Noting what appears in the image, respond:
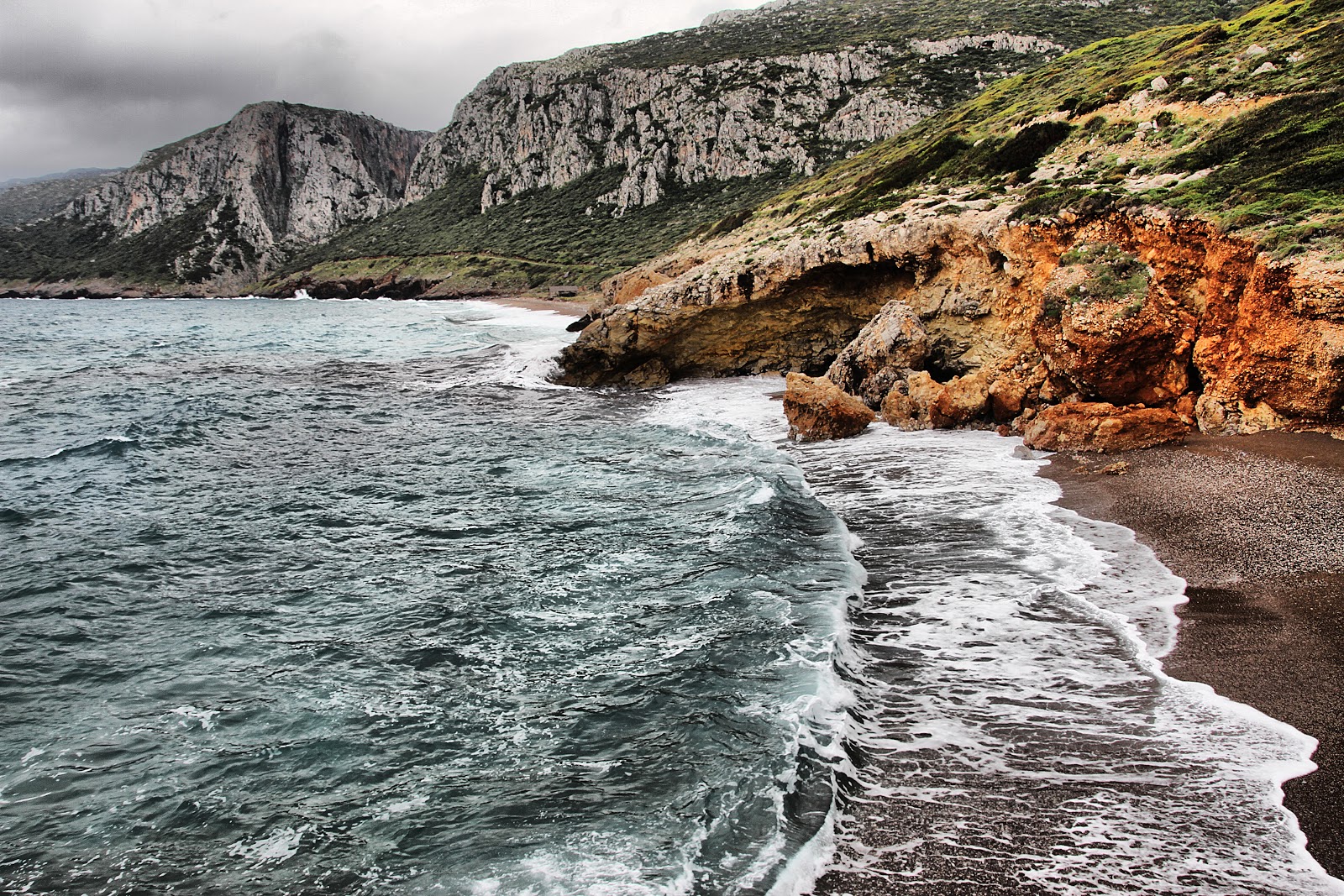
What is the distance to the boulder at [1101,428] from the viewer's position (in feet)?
47.9

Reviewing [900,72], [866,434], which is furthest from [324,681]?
[900,72]

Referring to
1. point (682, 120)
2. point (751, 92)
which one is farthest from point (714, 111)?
point (751, 92)

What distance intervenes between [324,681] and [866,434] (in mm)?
14332

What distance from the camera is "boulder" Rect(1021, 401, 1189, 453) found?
575 inches

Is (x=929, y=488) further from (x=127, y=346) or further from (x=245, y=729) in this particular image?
(x=127, y=346)

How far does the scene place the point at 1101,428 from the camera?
49.4 ft

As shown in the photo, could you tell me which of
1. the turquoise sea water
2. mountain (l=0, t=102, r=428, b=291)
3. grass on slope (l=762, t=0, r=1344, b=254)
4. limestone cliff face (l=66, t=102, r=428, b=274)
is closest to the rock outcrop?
limestone cliff face (l=66, t=102, r=428, b=274)

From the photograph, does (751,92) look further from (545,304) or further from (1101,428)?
(1101,428)

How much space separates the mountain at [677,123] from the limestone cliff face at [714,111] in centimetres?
26

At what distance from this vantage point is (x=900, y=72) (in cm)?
9544

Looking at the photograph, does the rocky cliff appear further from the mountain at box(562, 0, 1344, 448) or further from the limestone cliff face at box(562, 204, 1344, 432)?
the limestone cliff face at box(562, 204, 1344, 432)

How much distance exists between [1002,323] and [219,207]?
180 m

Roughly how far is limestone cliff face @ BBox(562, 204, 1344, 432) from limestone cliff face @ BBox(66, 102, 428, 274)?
15097cm

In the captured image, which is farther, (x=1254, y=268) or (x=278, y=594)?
(x=1254, y=268)
